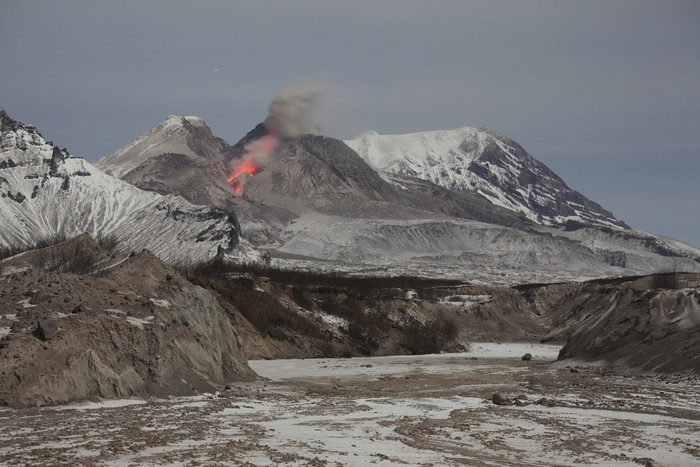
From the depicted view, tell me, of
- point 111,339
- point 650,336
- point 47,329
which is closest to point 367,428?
point 111,339

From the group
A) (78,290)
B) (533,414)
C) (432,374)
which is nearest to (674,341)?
(432,374)

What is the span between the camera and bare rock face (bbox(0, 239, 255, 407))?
1880 cm

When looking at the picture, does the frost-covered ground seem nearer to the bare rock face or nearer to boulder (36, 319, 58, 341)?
the bare rock face

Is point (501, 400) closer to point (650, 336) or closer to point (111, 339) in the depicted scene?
point (111, 339)

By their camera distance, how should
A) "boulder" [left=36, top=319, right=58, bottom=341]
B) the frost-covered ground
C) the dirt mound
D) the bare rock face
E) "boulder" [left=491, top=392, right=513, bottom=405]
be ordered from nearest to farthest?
1. the frost-covered ground
2. the bare rock face
3. "boulder" [left=36, top=319, right=58, bottom=341]
4. "boulder" [left=491, top=392, right=513, bottom=405]
5. the dirt mound

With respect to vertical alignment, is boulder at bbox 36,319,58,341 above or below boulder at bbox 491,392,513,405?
above

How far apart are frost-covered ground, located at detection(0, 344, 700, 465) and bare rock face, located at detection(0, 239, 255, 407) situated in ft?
3.08

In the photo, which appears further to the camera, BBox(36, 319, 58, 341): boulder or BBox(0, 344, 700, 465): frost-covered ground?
BBox(36, 319, 58, 341): boulder

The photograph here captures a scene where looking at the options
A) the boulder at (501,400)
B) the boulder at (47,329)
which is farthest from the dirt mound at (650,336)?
the boulder at (47,329)

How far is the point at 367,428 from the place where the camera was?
57.9 ft

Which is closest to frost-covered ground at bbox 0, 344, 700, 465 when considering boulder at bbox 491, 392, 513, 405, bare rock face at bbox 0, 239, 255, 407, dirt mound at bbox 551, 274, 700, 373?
boulder at bbox 491, 392, 513, 405

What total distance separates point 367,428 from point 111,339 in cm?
869

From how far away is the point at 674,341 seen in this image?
37188 mm

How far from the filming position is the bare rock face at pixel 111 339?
61.7ft
